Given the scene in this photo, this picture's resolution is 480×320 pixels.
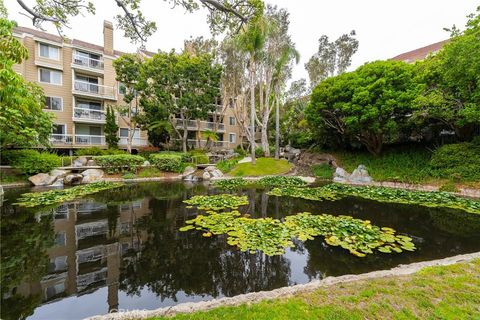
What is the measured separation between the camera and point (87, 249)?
506cm

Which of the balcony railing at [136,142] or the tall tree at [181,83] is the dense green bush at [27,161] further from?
the tall tree at [181,83]

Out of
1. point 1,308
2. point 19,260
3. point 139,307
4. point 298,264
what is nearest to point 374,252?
point 298,264

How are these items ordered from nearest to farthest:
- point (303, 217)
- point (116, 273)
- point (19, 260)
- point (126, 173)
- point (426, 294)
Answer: point (426, 294) < point (116, 273) < point (19, 260) < point (303, 217) < point (126, 173)

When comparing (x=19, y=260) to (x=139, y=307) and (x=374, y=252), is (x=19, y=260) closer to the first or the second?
(x=139, y=307)

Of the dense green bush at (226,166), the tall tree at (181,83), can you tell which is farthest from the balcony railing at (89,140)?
the dense green bush at (226,166)

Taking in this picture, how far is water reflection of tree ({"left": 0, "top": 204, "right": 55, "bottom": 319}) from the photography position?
3150 millimetres

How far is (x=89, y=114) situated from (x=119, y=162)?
814cm

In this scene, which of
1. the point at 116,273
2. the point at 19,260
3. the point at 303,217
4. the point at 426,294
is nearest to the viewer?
the point at 426,294

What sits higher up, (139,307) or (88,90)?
(88,90)

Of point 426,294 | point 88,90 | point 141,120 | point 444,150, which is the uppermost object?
point 88,90

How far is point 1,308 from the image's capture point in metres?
3.00

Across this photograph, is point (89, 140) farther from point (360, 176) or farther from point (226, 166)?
point (360, 176)

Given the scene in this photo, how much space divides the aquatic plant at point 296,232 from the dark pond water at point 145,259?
232 mm

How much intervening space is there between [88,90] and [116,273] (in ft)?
74.3
